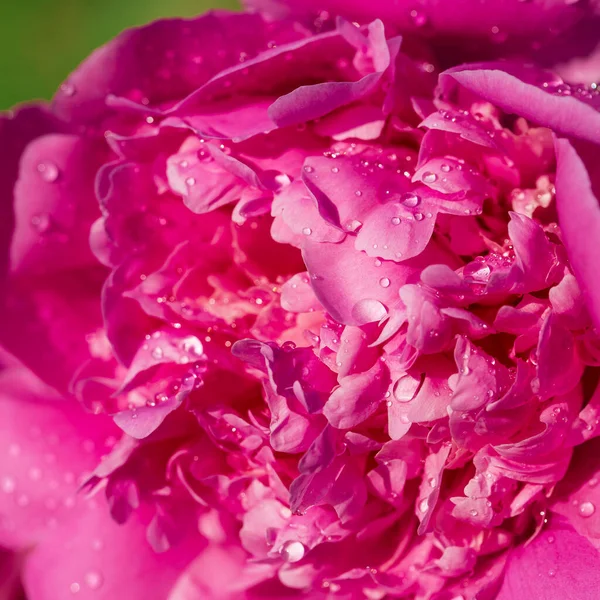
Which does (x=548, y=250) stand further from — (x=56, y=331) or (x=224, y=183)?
(x=56, y=331)

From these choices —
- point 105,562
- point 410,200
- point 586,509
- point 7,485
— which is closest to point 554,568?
point 586,509

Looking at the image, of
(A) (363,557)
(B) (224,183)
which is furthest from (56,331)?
(A) (363,557)

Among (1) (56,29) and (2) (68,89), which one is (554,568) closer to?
(2) (68,89)

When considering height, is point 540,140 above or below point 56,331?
above

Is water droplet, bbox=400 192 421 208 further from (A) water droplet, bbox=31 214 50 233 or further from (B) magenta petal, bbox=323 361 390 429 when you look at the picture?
(A) water droplet, bbox=31 214 50 233

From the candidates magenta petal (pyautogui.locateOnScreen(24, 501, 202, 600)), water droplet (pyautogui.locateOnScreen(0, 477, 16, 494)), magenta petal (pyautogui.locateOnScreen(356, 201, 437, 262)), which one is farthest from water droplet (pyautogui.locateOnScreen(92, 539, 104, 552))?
magenta petal (pyautogui.locateOnScreen(356, 201, 437, 262))

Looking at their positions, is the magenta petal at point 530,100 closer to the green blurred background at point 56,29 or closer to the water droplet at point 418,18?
the water droplet at point 418,18
